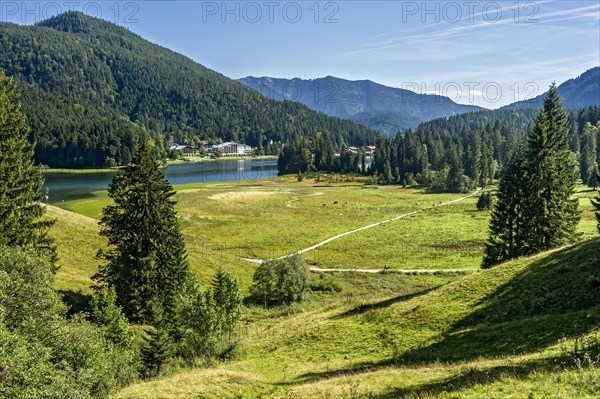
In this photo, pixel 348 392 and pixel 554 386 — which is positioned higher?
pixel 554 386

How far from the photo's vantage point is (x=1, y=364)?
1348 centimetres

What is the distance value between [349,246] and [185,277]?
42.1 meters

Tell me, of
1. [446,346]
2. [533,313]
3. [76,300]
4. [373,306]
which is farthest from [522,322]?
[76,300]

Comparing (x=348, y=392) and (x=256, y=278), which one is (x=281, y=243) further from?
(x=348, y=392)

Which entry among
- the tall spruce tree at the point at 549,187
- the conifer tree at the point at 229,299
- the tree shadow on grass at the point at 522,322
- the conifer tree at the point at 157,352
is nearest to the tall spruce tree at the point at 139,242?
the conifer tree at the point at 229,299

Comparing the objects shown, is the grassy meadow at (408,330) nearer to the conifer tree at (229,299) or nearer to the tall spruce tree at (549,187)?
the conifer tree at (229,299)

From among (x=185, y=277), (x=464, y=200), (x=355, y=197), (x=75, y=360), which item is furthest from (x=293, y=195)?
(x=75, y=360)

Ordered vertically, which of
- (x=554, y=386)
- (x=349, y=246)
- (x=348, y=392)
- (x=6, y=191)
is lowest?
(x=349, y=246)

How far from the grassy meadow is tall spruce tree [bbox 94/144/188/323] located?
6046 millimetres

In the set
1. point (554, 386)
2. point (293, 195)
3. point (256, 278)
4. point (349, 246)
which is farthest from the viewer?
point (293, 195)

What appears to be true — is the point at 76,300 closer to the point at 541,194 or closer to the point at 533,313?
the point at 533,313

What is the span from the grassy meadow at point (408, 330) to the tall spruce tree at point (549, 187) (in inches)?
510

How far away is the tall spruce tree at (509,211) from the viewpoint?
47719 millimetres

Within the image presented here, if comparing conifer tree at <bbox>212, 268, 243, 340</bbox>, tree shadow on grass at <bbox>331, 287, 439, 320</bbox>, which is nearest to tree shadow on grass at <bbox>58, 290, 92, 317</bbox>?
conifer tree at <bbox>212, 268, 243, 340</bbox>
